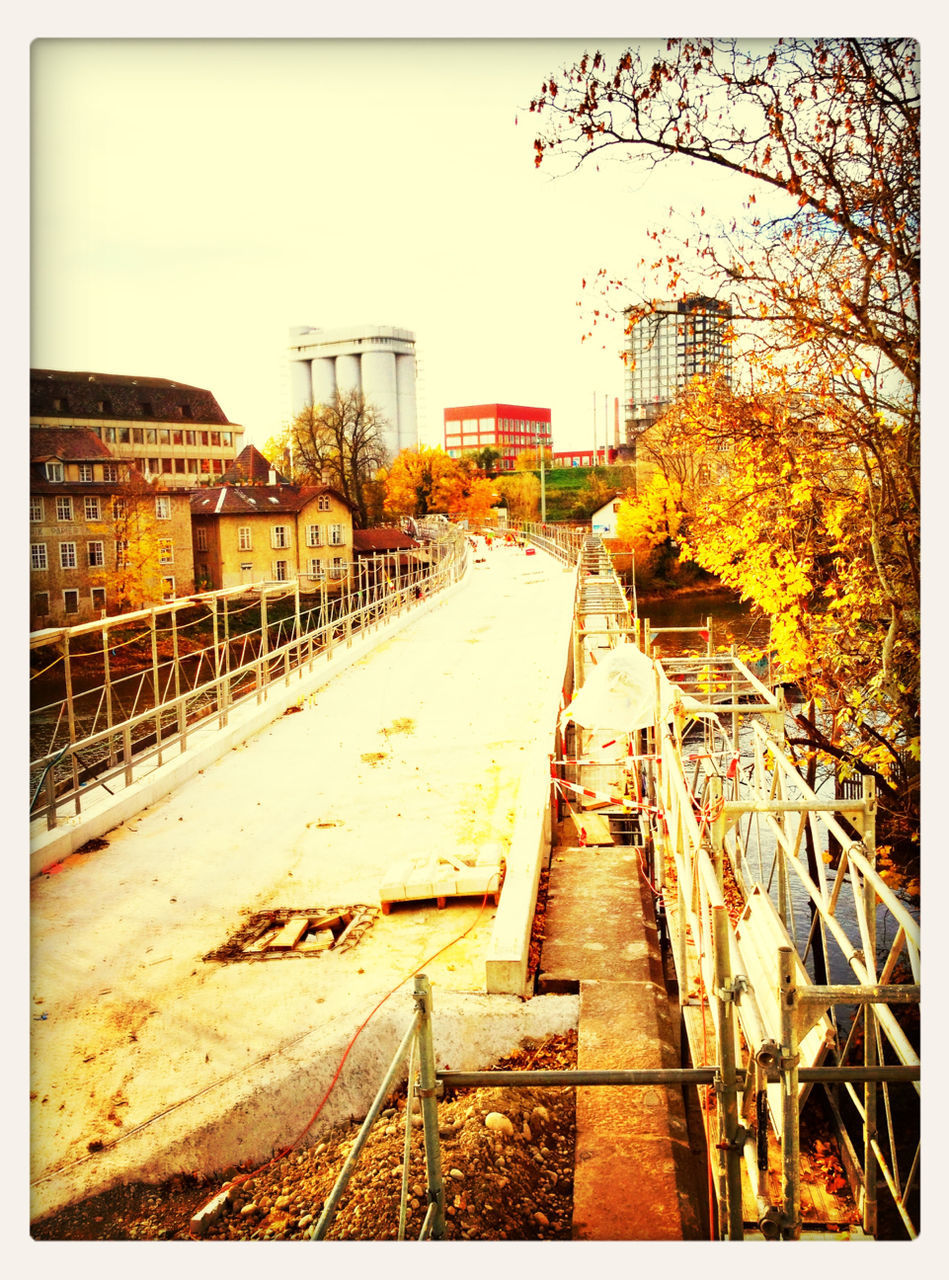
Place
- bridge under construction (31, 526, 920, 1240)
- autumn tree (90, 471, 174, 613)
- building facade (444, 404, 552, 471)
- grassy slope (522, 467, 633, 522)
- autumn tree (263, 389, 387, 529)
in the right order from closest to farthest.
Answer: bridge under construction (31, 526, 920, 1240) → autumn tree (90, 471, 174, 613) → building facade (444, 404, 552, 471) → autumn tree (263, 389, 387, 529) → grassy slope (522, 467, 633, 522)

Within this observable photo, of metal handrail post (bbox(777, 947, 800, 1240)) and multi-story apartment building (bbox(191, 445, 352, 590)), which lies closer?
metal handrail post (bbox(777, 947, 800, 1240))

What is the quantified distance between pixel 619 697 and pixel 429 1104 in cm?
591

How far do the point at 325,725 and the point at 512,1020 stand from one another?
6.73 metres

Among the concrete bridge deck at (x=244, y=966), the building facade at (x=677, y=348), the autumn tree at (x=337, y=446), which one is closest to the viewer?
the concrete bridge deck at (x=244, y=966)

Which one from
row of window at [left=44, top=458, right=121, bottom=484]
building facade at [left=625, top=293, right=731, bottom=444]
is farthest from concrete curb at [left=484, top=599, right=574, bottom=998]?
row of window at [left=44, top=458, right=121, bottom=484]

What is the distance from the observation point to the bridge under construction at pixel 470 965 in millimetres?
3334

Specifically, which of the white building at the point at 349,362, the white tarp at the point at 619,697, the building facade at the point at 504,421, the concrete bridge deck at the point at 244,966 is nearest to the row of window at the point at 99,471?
the white building at the point at 349,362

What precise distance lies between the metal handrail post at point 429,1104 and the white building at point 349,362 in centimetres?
395

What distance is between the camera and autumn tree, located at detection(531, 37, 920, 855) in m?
4.39

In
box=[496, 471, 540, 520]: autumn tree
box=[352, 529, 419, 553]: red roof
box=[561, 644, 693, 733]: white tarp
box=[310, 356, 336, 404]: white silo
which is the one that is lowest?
box=[561, 644, 693, 733]: white tarp

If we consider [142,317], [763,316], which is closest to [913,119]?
[763,316]

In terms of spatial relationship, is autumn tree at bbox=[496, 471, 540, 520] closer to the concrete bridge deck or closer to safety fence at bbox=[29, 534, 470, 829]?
safety fence at bbox=[29, 534, 470, 829]

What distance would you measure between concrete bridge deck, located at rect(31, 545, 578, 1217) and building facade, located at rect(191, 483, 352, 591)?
1.86 metres

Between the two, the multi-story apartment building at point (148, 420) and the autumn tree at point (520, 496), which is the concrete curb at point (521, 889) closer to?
the multi-story apartment building at point (148, 420)
